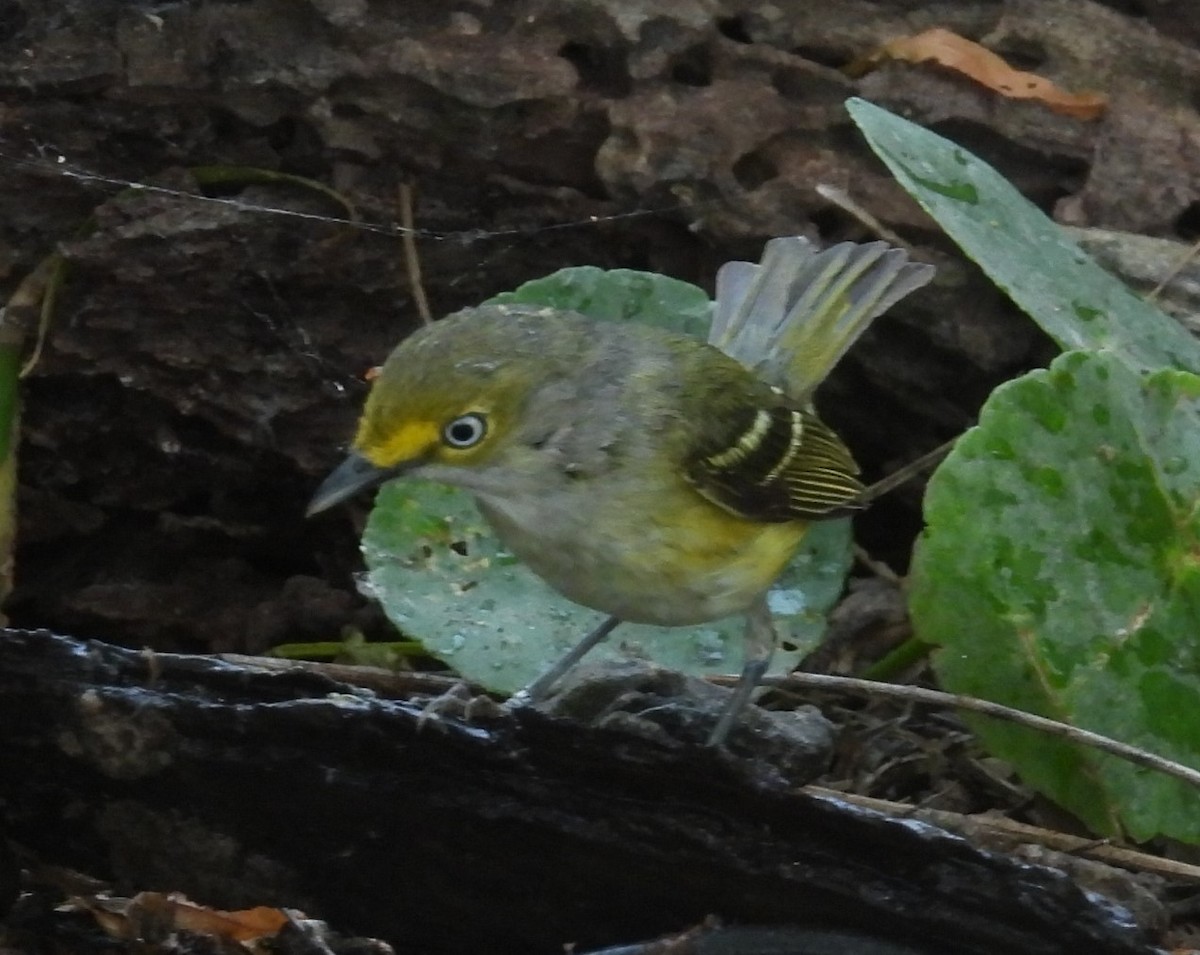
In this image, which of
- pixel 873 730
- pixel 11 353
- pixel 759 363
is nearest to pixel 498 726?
pixel 873 730

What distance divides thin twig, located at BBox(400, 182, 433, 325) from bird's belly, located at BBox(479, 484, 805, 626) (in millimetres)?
1001

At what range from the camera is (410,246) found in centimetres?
342

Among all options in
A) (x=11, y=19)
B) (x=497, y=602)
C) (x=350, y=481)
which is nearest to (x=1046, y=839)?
(x=497, y=602)

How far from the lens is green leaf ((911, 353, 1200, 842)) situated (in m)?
2.56

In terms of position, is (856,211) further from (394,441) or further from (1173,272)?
(394,441)

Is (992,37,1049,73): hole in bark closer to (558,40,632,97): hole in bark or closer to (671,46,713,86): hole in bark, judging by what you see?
(671,46,713,86): hole in bark

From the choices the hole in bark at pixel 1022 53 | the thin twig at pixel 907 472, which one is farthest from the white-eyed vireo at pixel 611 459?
the hole in bark at pixel 1022 53

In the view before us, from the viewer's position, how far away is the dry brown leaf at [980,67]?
3.44m

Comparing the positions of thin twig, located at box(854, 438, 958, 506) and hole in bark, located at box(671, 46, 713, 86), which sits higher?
hole in bark, located at box(671, 46, 713, 86)

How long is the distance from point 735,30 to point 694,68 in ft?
0.42

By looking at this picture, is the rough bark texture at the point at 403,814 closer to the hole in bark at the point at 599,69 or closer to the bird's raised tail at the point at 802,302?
the bird's raised tail at the point at 802,302

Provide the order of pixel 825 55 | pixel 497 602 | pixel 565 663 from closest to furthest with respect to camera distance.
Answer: pixel 565 663 < pixel 497 602 < pixel 825 55

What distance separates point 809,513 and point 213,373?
4.11ft

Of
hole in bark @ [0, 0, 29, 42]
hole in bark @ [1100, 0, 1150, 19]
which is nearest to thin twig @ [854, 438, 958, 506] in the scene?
hole in bark @ [1100, 0, 1150, 19]
